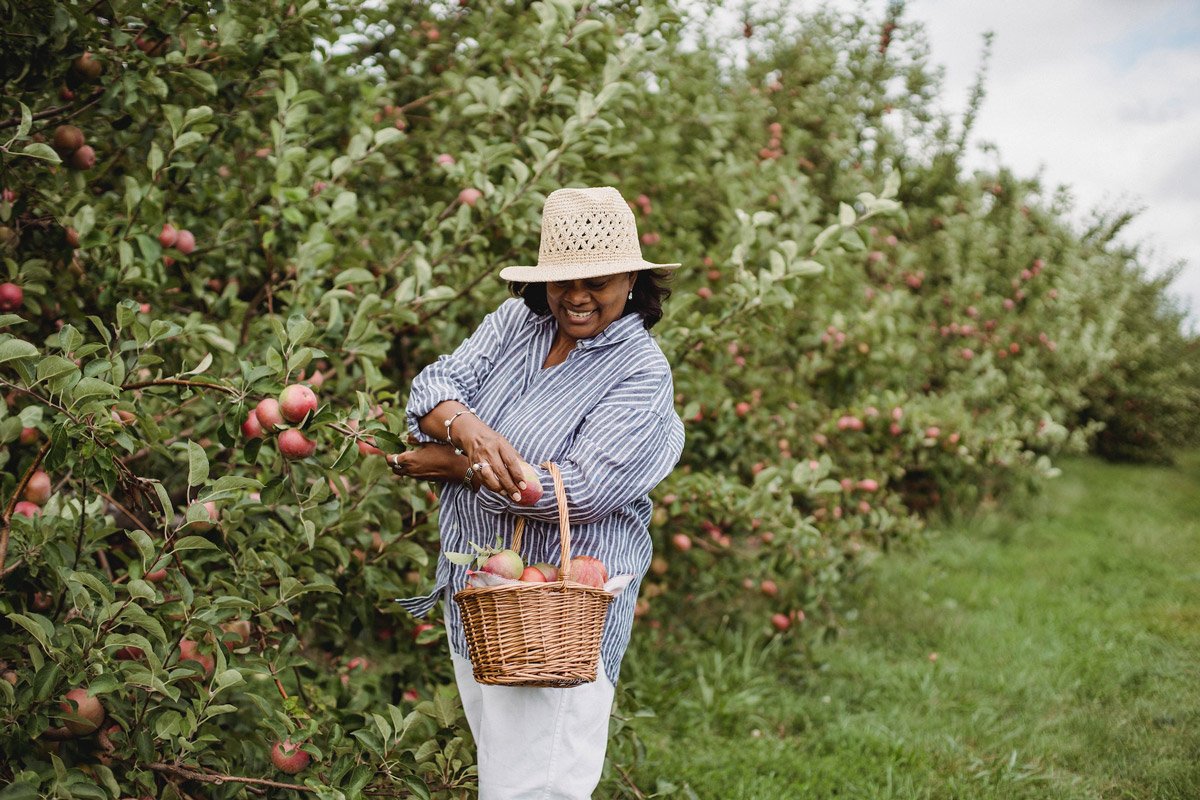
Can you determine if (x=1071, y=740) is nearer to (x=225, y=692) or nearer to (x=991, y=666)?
(x=991, y=666)

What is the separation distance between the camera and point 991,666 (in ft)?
12.7

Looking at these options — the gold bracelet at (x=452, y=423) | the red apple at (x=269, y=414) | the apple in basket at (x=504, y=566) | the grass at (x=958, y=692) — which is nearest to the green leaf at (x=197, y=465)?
the red apple at (x=269, y=414)

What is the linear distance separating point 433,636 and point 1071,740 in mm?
2142

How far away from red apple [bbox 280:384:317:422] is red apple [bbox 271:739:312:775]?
2.32ft

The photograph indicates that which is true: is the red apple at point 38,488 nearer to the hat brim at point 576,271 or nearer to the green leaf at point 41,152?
the green leaf at point 41,152

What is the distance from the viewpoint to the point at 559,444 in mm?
1812

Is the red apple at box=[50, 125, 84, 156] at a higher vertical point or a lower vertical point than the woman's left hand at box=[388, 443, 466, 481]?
higher

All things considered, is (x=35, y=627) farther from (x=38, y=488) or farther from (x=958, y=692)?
(x=958, y=692)

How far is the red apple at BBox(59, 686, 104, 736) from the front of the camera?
1881 mm

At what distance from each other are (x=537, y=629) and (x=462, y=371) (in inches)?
23.6

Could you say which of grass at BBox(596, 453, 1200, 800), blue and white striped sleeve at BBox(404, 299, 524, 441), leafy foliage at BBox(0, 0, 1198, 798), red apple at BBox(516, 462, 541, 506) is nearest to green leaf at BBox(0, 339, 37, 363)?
leafy foliage at BBox(0, 0, 1198, 798)

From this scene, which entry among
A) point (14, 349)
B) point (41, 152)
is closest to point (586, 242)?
point (14, 349)

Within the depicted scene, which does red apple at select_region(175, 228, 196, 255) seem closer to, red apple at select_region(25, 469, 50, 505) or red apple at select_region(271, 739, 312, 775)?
red apple at select_region(25, 469, 50, 505)

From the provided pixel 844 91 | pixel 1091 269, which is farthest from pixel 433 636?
pixel 1091 269
